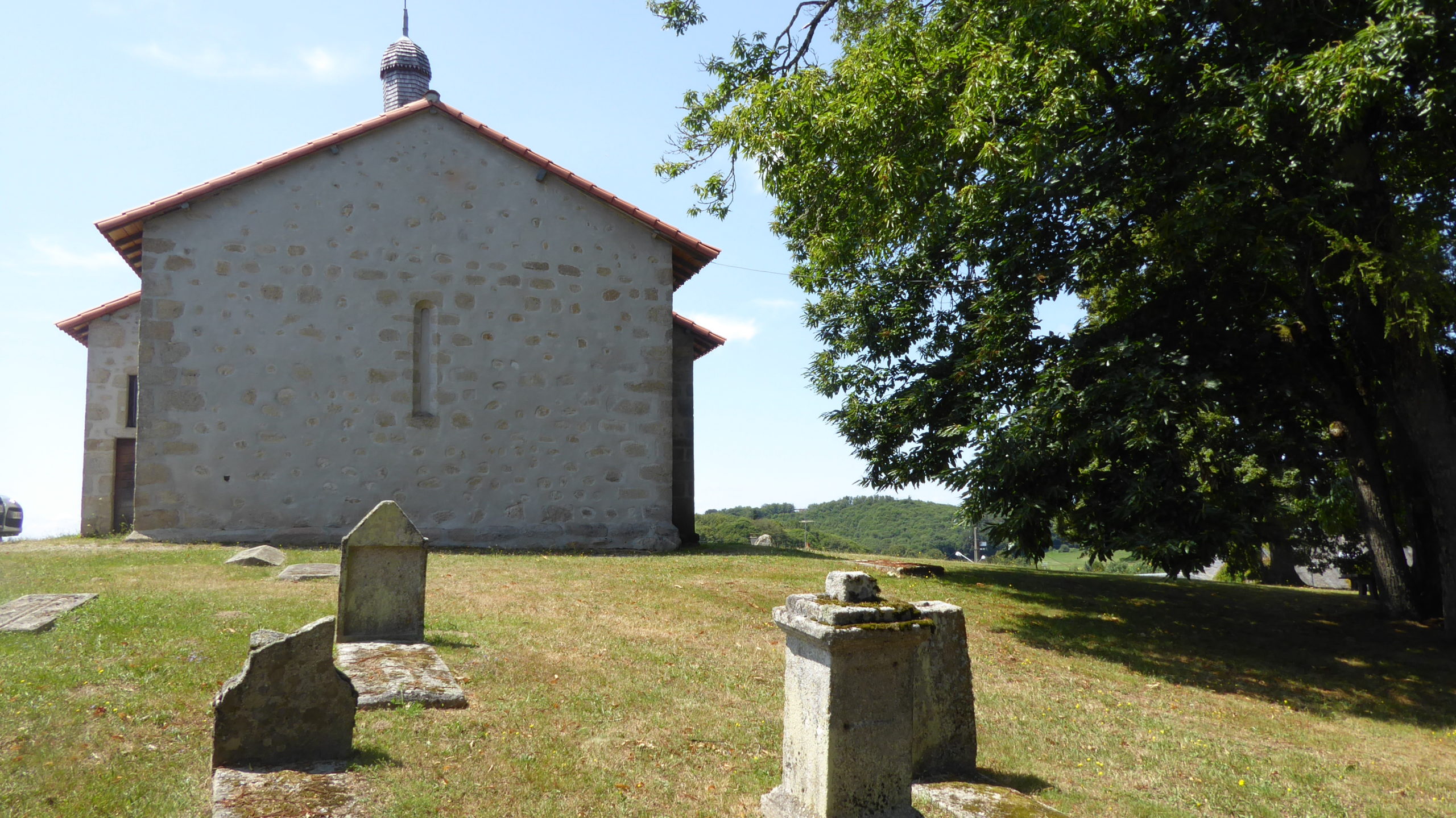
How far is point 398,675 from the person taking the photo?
626 centimetres

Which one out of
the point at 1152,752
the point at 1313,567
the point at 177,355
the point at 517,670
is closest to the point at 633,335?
the point at 177,355

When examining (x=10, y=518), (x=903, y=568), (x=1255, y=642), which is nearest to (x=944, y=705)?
(x=1255, y=642)

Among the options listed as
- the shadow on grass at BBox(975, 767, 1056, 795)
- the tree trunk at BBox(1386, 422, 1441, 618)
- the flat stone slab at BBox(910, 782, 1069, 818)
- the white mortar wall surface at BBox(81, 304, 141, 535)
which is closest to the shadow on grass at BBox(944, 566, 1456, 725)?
the tree trunk at BBox(1386, 422, 1441, 618)

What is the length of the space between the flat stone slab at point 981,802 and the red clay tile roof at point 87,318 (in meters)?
20.0

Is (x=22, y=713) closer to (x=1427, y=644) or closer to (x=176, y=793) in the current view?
(x=176, y=793)

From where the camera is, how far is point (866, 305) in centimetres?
1438

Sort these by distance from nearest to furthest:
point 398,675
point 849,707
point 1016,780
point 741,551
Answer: point 849,707
point 1016,780
point 398,675
point 741,551

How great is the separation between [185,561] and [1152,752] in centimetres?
1179

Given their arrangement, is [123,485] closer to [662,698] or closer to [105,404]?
[105,404]

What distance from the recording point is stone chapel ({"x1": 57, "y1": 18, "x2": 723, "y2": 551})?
48.5ft

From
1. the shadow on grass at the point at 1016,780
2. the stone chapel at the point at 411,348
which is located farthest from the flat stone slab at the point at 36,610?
the shadow on grass at the point at 1016,780

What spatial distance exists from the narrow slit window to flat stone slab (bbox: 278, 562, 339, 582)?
5.37 metres

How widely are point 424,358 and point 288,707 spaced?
12068mm

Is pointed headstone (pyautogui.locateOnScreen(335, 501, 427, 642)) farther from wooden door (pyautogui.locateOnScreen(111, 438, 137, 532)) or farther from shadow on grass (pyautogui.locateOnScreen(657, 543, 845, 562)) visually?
wooden door (pyautogui.locateOnScreen(111, 438, 137, 532))
